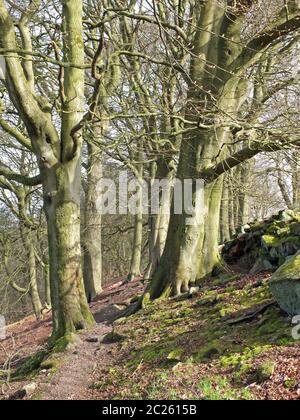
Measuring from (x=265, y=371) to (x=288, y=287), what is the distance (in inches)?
54.6

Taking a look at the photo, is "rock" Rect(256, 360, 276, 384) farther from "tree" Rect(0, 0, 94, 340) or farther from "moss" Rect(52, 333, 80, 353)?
"tree" Rect(0, 0, 94, 340)

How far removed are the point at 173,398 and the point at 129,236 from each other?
24408mm

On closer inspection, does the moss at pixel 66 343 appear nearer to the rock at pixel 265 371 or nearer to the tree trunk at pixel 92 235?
the rock at pixel 265 371

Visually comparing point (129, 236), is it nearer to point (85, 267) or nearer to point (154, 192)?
point (85, 267)

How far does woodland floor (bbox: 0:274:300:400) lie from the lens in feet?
15.3

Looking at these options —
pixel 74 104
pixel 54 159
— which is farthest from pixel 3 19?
pixel 54 159

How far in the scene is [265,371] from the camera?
455 centimetres

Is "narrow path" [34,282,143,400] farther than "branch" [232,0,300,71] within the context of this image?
No

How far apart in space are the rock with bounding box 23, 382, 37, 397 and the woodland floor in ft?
0.21

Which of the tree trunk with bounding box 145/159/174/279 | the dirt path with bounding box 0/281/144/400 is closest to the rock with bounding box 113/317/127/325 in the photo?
the dirt path with bounding box 0/281/144/400

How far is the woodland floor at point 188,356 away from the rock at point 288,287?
240 mm

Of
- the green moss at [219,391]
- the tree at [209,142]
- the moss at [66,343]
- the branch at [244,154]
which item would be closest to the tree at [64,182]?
the moss at [66,343]

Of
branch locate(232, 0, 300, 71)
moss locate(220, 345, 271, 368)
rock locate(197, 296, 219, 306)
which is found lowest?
moss locate(220, 345, 271, 368)

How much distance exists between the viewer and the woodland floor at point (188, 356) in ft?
15.3
